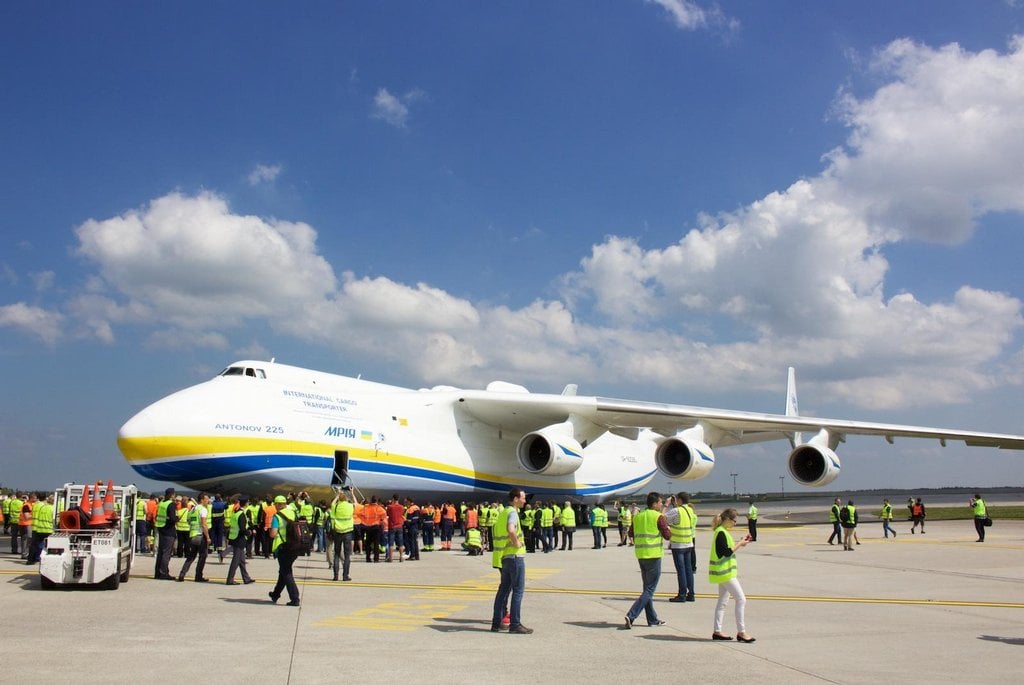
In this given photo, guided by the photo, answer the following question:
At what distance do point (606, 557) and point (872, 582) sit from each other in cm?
594

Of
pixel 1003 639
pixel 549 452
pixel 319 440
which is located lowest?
pixel 1003 639

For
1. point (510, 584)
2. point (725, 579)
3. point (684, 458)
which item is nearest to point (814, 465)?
point (684, 458)

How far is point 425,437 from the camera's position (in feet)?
67.8

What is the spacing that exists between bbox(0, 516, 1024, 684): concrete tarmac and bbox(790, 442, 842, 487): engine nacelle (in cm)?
1007

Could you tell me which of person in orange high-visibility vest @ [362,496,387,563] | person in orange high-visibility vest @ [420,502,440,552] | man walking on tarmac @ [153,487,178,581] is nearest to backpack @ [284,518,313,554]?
man walking on tarmac @ [153,487,178,581]

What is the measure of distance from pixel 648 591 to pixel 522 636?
1.21 metres

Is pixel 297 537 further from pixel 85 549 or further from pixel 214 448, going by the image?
pixel 214 448

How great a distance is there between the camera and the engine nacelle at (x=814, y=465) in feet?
75.6

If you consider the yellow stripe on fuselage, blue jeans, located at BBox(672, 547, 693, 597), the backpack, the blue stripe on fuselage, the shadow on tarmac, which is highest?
the yellow stripe on fuselage

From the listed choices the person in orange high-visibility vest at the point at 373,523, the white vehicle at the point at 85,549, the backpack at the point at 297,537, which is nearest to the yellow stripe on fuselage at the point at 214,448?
the person in orange high-visibility vest at the point at 373,523

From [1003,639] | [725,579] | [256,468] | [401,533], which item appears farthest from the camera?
[256,468]

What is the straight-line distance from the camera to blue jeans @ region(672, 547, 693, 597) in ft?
30.5

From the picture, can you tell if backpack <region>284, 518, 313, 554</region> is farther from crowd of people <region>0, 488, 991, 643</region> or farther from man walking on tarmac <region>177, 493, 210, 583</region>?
man walking on tarmac <region>177, 493, 210, 583</region>

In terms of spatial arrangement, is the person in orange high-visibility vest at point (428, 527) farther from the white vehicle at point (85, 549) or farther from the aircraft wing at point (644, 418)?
the white vehicle at point (85, 549)
